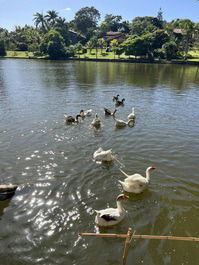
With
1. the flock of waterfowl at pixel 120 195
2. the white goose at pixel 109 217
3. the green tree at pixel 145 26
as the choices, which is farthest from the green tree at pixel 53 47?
the white goose at pixel 109 217

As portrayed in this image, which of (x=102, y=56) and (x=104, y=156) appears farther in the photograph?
(x=102, y=56)

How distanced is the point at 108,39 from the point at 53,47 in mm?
39348

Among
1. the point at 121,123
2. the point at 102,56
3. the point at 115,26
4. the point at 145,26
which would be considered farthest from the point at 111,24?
the point at 121,123

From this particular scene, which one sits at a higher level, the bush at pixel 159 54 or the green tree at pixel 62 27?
the green tree at pixel 62 27

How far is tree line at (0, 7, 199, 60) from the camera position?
84.2 metres

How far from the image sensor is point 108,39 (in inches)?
4820

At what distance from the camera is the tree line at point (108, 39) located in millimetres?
84250

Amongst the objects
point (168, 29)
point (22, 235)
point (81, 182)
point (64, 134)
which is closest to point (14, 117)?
point (64, 134)

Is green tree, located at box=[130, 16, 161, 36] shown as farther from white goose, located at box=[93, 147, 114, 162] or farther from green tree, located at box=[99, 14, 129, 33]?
white goose, located at box=[93, 147, 114, 162]

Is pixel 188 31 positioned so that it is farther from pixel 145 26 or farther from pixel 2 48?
pixel 2 48

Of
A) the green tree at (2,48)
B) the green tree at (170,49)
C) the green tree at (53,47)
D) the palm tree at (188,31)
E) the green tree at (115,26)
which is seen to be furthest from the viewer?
the green tree at (115,26)

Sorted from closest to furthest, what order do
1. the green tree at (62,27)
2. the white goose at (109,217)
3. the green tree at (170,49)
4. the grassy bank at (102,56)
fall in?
the white goose at (109,217), the green tree at (170,49), the grassy bank at (102,56), the green tree at (62,27)

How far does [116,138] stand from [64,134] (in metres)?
3.85

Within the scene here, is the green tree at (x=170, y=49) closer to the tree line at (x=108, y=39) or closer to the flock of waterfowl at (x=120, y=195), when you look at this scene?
the tree line at (x=108, y=39)
